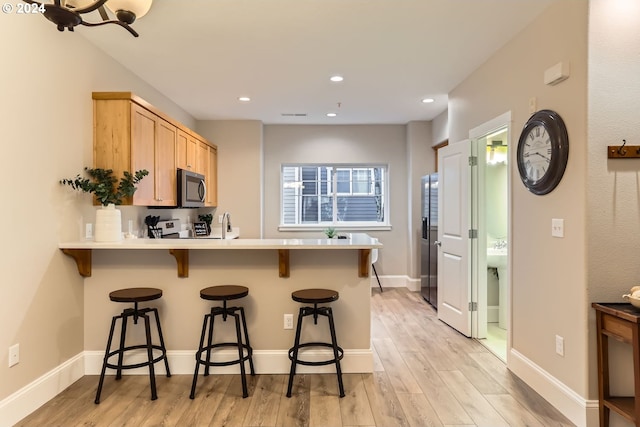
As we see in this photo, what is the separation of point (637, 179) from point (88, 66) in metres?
3.94

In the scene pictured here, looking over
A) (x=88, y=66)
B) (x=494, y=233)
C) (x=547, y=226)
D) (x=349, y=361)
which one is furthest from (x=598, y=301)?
(x=88, y=66)

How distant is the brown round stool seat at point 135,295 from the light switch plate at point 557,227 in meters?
2.76

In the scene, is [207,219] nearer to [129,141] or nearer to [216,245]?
[129,141]

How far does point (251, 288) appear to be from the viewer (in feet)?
9.84

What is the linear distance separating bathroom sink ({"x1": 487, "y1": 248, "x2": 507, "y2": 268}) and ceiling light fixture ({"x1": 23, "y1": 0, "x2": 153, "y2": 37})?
12.4ft

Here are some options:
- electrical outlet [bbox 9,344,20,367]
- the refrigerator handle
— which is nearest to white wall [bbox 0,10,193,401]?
electrical outlet [bbox 9,344,20,367]

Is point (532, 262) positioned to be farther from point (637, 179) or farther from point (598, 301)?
point (637, 179)

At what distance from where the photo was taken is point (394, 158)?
20.1 feet

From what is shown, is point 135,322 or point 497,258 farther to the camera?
point 497,258

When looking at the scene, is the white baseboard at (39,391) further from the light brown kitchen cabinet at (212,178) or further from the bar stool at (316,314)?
the light brown kitchen cabinet at (212,178)

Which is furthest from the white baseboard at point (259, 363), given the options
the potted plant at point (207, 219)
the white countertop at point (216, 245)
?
the potted plant at point (207, 219)

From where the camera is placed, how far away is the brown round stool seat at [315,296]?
2623 millimetres

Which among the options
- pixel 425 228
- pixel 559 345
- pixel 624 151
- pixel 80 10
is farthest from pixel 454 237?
pixel 80 10

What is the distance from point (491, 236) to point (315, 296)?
262 centimetres
